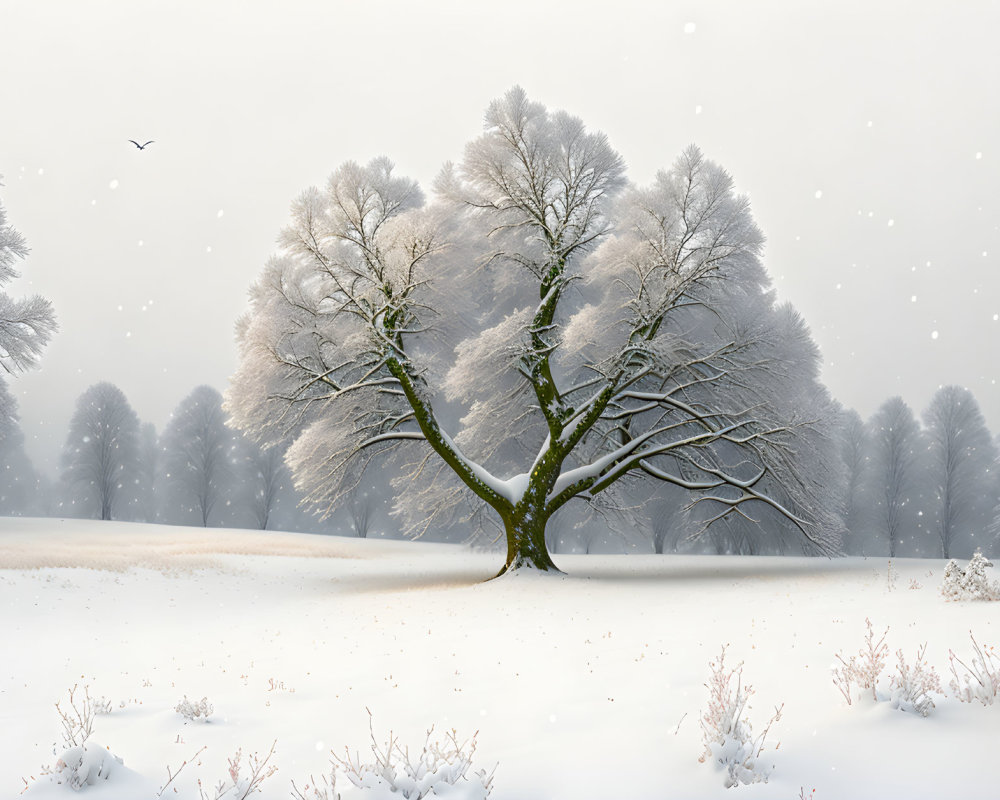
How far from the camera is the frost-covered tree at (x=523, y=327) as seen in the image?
51.3 ft

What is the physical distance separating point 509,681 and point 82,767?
3.34 metres

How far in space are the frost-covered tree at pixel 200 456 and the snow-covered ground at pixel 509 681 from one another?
33.4 metres

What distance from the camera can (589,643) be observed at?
25.5 ft

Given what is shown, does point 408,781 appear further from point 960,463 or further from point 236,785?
point 960,463

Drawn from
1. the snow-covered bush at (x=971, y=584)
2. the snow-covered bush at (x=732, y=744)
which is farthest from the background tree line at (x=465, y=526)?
the snow-covered bush at (x=732, y=744)

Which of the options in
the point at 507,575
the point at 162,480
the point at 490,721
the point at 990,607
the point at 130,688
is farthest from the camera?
the point at 162,480

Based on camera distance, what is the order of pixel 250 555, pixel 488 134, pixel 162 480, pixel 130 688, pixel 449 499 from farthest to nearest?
1. pixel 162 480
2. pixel 250 555
3. pixel 449 499
4. pixel 488 134
5. pixel 130 688

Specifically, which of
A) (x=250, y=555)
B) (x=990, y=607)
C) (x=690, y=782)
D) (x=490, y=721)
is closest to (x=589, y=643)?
(x=490, y=721)

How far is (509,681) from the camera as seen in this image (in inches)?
245

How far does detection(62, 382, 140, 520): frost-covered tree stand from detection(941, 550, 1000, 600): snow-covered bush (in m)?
45.7

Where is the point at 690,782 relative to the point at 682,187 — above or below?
below

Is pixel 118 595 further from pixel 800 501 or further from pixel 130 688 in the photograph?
pixel 800 501

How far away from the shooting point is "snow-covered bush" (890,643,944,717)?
14.8 ft

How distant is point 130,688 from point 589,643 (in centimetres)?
462
